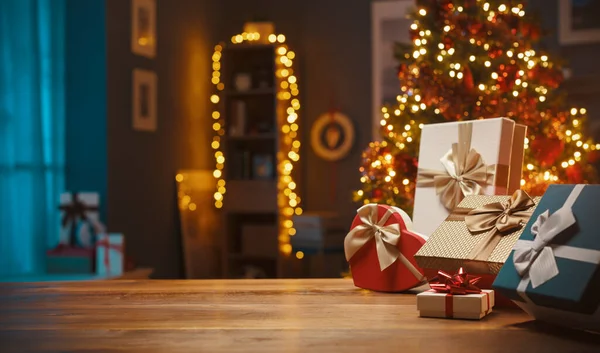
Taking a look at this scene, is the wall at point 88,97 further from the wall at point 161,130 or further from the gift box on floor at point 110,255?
the gift box on floor at point 110,255

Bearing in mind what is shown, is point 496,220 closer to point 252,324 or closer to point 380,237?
point 380,237

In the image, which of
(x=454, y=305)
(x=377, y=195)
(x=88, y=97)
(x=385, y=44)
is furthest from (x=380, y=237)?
(x=385, y=44)

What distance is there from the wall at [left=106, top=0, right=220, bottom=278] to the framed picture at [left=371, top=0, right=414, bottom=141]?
1345 millimetres

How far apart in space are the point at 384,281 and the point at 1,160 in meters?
3.03

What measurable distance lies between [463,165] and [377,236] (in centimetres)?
28

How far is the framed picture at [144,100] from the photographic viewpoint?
4531 mm

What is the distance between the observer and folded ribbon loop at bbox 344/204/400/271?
1.18 m

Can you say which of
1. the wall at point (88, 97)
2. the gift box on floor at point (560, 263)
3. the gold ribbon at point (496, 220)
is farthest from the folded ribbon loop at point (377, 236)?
the wall at point (88, 97)

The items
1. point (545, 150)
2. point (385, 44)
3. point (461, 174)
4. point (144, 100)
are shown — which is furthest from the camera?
point (385, 44)

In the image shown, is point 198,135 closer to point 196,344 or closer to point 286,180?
point 286,180

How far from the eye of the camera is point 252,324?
34.9 inches

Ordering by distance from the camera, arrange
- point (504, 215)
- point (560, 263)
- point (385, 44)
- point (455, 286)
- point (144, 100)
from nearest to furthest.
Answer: point (560, 263) < point (455, 286) < point (504, 215) < point (144, 100) < point (385, 44)

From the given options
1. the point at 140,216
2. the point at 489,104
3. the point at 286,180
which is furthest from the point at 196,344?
the point at 286,180

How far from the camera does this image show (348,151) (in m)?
5.82
